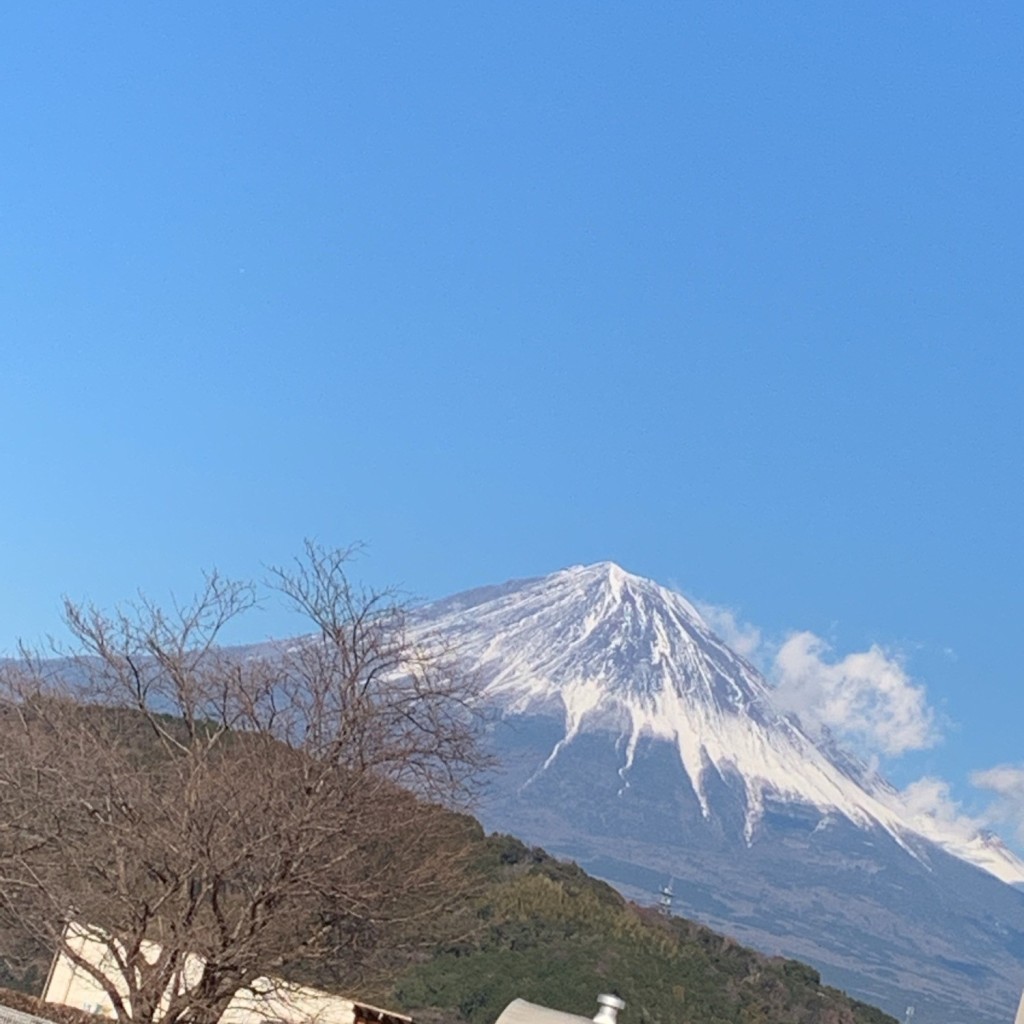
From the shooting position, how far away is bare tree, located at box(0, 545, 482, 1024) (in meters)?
14.1

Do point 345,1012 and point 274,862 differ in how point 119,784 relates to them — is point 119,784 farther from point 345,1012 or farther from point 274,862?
point 345,1012

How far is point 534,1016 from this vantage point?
512 inches

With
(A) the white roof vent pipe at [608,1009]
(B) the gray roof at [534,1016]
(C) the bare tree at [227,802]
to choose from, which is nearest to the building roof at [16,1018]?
(C) the bare tree at [227,802]

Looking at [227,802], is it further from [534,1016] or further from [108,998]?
[108,998]

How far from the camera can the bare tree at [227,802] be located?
14.1 meters

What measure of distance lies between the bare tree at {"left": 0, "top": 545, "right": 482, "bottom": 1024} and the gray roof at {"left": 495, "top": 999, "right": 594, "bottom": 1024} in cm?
195

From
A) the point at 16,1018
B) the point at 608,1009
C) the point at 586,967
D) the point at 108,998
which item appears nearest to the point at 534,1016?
the point at 608,1009

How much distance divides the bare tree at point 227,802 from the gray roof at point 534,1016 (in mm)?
1947

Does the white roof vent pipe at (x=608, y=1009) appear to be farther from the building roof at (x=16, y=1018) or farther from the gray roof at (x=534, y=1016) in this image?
the building roof at (x=16, y=1018)

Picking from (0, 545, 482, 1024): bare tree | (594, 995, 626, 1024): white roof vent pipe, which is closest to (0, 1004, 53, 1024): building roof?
(0, 545, 482, 1024): bare tree

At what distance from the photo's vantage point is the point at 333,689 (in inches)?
628

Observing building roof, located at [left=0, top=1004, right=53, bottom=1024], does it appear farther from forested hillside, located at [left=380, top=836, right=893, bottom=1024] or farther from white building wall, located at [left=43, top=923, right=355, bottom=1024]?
forested hillside, located at [left=380, top=836, right=893, bottom=1024]

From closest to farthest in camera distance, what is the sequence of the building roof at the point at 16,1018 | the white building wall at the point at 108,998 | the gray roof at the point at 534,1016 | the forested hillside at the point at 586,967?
1. the gray roof at the point at 534,1016
2. the building roof at the point at 16,1018
3. the white building wall at the point at 108,998
4. the forested hillside at the point at 586,967

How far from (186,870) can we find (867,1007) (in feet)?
132
